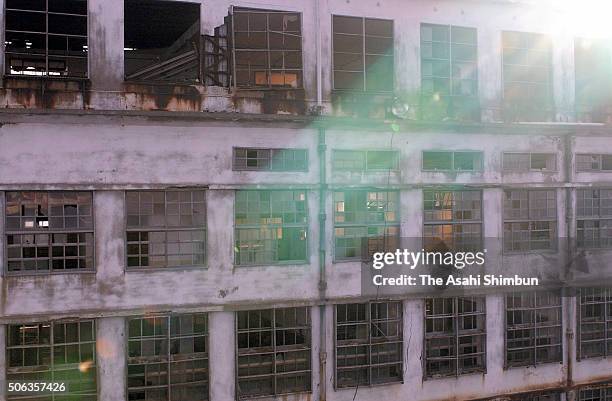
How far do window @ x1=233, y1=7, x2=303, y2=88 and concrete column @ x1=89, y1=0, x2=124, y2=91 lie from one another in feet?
8.25

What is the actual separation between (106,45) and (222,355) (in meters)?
7.07

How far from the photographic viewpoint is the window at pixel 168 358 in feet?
38.0

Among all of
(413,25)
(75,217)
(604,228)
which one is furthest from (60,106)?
(604,228)

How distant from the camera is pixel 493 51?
14.0 meters

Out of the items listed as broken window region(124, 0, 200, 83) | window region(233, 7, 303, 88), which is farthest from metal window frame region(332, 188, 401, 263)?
broken window region(124, 0, 200, 83)

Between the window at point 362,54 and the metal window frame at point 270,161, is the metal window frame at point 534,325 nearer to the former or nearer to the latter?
the metal window frame at point 270,161

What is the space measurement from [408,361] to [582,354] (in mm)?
5000

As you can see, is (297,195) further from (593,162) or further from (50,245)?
(593,162)

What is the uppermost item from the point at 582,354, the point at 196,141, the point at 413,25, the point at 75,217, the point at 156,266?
the point at 413,25

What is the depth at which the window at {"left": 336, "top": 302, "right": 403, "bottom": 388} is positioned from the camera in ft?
42.1

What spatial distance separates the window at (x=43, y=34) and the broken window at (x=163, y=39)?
1.19 m

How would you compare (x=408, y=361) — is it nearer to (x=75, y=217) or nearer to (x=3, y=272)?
(x=75, y=217)

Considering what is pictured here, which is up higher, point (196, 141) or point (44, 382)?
point (196, 141)

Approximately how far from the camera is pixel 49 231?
442 inches
